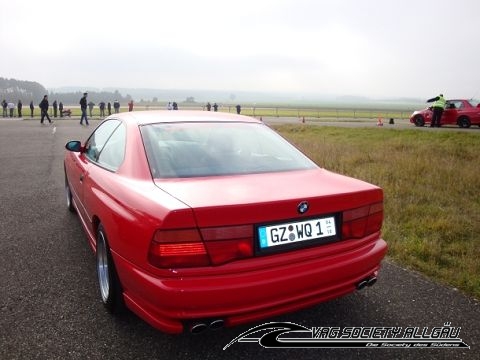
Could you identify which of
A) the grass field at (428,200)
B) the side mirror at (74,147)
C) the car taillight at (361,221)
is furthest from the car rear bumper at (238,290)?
the side mirror at (74,147)

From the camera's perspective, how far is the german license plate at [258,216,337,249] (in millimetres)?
2117

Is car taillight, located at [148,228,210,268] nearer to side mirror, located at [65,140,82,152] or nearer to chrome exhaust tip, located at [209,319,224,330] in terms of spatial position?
chrome exhaust tip, located at [209,319,224,330]

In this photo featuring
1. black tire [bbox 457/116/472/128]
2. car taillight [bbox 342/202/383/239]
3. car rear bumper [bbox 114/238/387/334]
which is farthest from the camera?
black tire [bbox 457/116/472/128]

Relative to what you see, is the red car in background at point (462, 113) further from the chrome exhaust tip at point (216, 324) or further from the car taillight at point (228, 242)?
the chrome exhaust tip at point (216, 324)

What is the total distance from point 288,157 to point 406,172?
5.53 meters

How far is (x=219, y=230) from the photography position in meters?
2.01

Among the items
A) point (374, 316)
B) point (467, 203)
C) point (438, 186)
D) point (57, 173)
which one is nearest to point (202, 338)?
point (374, 316)

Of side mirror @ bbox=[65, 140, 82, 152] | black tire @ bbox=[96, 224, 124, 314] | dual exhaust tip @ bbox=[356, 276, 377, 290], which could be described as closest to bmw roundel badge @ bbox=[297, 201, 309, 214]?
dual exhaust tip @ bbox=[356, 276, 377, 290]

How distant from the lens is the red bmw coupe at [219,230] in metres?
2.00

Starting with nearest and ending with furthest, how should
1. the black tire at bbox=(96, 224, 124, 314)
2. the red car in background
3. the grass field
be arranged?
the black tire at bbox=(96, 224, 124, 314) → the grass field → the red car in background

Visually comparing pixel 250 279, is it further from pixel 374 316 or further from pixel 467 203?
pixel 467 203

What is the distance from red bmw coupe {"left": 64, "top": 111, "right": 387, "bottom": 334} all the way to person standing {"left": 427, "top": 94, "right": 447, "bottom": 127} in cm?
1809

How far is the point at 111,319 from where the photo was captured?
2754 mm

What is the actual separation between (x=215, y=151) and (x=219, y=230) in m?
0.99
